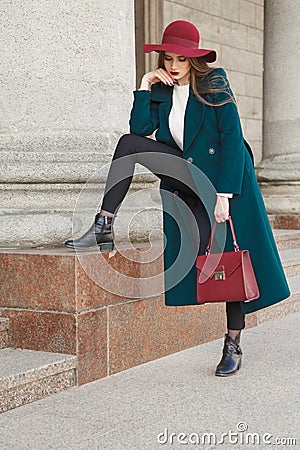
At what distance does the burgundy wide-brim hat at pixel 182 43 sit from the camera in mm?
3668

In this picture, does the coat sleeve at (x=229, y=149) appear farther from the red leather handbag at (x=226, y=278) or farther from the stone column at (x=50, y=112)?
the stone column at (x=50, y=112)

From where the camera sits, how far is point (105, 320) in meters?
3.96

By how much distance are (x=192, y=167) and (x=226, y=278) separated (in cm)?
55

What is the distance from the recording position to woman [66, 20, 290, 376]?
3734mm

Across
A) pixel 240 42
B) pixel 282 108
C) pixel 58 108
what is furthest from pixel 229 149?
pixel 240 42

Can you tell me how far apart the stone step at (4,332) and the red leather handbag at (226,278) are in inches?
37.5

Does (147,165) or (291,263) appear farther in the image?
(291,263)

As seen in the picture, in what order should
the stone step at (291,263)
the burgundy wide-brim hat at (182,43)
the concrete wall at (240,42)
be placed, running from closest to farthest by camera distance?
the burgundy wide-brim hat at (182,43), the stone step at (291,263), the concrete wall at (240,42)

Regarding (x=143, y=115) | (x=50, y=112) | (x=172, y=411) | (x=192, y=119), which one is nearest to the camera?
(x=172, y=411)

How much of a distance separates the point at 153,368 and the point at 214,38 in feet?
24.5

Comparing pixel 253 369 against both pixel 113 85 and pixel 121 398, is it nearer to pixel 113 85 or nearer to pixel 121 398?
pixel 121 398

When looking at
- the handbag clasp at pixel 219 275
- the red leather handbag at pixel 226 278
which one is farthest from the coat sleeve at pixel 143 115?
the handbag clasp at pixel 219 275

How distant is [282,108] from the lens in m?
8.22

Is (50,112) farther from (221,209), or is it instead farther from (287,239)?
(287,239)
